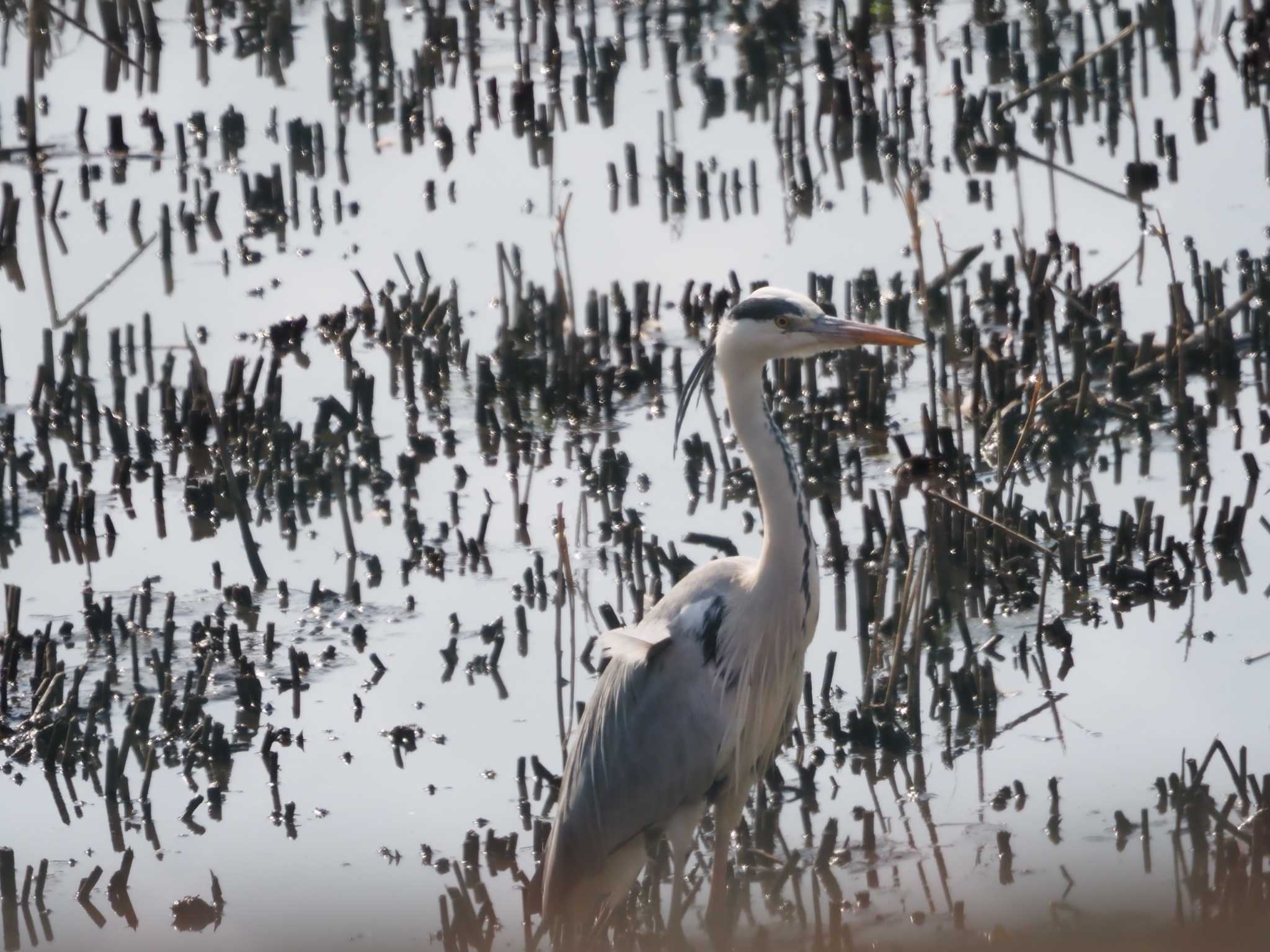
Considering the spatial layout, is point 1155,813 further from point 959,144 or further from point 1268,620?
point 959,144

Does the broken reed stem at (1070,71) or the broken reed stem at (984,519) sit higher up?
the broken reed stem at (1070,71)

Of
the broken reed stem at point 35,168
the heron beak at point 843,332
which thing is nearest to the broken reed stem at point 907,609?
the heron beak at point 843,332

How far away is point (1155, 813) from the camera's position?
5055mm

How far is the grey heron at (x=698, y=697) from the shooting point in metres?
4.74

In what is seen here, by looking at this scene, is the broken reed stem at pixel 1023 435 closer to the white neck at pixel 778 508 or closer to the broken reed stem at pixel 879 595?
the broken reed stem at pixel 879 595

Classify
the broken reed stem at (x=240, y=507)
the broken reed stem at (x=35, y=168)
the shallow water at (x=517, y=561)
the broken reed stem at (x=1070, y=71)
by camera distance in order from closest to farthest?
1. the shallow water at (x=517, y=561)
2. the broken reed stem at (x=240, y=507)
3. the broken reed stem at (x=1070, y=71)
4. the broken reed stem at (x=35, y=168)

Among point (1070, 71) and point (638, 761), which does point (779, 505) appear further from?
point (1070, 71)

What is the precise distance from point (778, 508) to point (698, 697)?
1.81 ft

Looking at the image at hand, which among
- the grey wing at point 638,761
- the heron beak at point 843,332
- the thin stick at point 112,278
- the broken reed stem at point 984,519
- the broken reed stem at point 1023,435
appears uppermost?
the thin stick at point 112,278

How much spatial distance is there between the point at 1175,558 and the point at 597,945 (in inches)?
124

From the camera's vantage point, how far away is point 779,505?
4.75 m

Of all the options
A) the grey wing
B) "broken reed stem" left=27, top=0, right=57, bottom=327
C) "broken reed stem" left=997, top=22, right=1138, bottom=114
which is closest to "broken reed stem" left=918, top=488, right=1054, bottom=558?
the grey wing

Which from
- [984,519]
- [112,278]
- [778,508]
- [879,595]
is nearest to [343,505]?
[879,595]

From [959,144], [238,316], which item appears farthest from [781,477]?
[959,144]
